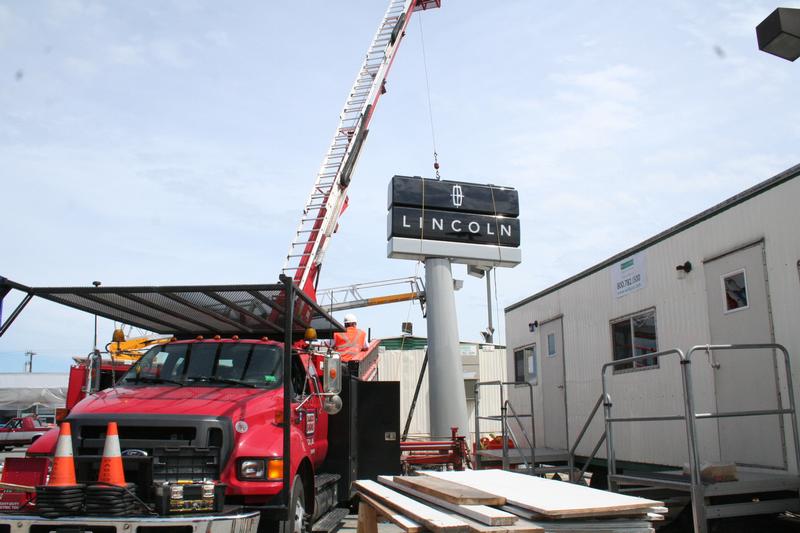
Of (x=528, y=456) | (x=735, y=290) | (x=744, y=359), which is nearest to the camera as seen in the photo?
(x=744, y=359)

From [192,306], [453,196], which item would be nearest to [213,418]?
[192,306]

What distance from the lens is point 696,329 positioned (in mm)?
8805

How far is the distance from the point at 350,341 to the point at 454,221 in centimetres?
453

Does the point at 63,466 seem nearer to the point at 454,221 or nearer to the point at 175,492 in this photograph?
the point at 175,492

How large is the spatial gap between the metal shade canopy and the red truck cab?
873 inches

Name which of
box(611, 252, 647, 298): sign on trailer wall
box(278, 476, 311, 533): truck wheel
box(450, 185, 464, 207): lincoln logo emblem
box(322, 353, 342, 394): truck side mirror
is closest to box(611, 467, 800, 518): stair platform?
box(611, 252, 647, 298): sign on trailer wall

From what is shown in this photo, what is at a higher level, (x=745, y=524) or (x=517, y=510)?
(x=517, y=510)

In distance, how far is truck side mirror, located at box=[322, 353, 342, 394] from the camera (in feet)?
21.9

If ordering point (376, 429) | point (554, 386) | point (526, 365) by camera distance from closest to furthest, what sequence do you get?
point (376, 429) < point (554, 386) < point (526, 365)

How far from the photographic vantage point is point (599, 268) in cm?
1148

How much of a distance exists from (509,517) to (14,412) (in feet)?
147

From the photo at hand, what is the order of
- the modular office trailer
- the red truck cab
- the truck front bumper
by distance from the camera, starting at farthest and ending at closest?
1. the red truck cab
2. the modular office trailer
3. the truck front bumper

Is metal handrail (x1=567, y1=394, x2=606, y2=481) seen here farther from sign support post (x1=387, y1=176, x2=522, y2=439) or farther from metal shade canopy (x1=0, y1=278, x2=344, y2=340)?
metal shade canopy (x1=0, y1=278, x2=344, y2=340)

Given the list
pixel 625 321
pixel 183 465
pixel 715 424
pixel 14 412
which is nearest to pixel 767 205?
pixel 715 424
